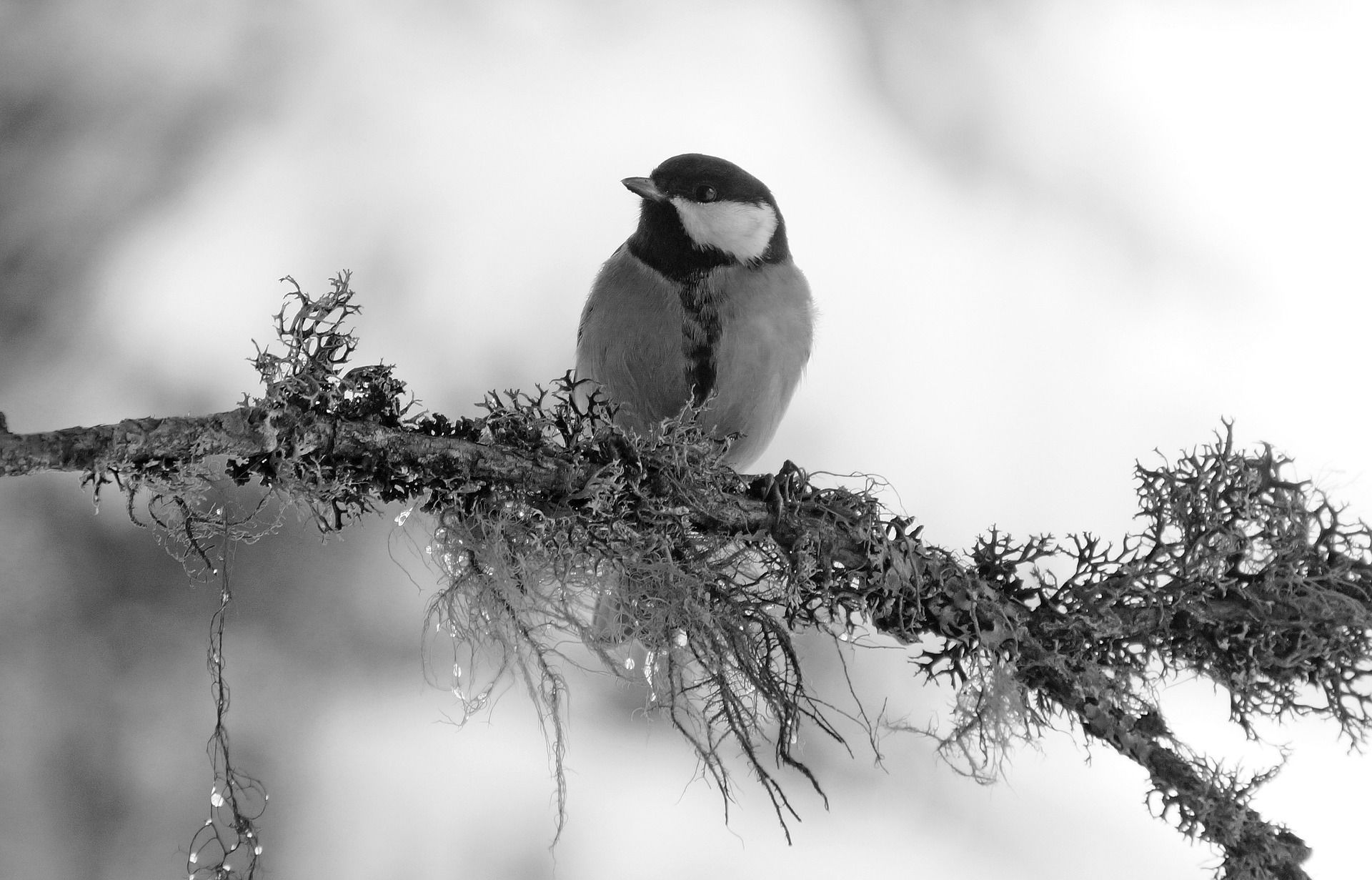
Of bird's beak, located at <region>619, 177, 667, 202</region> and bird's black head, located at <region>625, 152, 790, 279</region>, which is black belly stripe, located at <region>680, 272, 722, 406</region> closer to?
bird's black head, located at <region>625, 152, 790, 279</region>

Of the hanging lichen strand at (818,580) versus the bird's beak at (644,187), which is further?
the bird's beak at (644,187)

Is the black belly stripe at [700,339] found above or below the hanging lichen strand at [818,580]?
above

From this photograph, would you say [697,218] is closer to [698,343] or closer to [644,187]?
[644,187]

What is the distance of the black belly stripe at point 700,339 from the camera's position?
161 centimetres

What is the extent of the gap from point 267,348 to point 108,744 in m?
1.12

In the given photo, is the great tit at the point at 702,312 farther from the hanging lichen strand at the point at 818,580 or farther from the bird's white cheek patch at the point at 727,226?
the hanging lichen strand at the point at 818,580

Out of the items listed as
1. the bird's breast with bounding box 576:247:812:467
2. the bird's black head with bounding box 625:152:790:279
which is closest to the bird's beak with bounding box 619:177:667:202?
the bird's black head with bounding box 625:152:790:279

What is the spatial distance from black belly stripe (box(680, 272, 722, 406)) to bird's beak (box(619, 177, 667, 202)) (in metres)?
0.17

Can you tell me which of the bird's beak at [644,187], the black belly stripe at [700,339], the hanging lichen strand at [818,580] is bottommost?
the hanging lichen strand at [818,580]

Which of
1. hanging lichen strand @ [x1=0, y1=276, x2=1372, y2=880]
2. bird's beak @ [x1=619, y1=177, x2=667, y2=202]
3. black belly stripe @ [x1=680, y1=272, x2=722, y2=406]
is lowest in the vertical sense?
hanging lichen strand @ [x1=0, y1=276, x2=1372, y2=880]

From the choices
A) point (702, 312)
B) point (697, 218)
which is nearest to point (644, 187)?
point (697, 218)

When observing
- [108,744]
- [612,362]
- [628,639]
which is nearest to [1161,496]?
[628,639]

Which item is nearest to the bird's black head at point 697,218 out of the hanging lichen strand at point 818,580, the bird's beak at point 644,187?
the bird's beak at point 644,187

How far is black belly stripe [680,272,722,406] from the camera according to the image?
5.28 feet
